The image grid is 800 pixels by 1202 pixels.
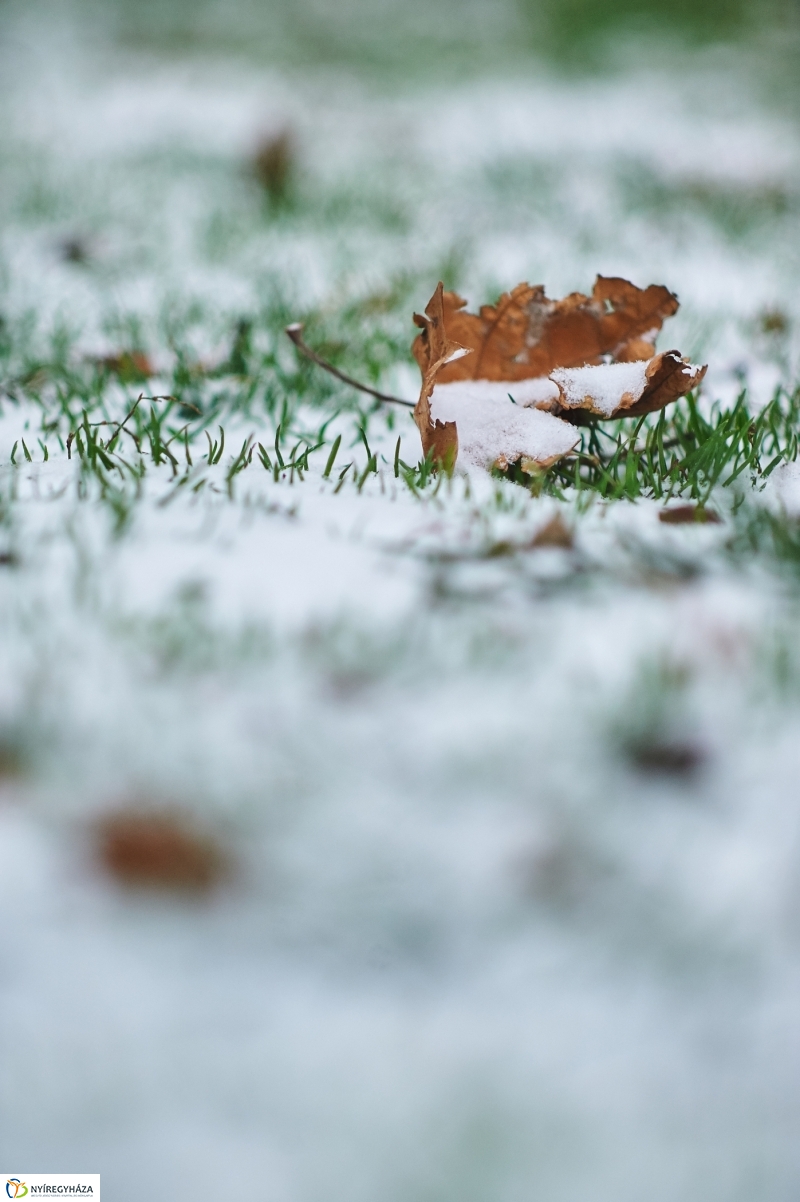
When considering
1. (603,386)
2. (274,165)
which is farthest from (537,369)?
(274,165)

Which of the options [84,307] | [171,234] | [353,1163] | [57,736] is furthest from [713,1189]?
[171,234]

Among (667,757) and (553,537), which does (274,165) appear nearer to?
(553,537)

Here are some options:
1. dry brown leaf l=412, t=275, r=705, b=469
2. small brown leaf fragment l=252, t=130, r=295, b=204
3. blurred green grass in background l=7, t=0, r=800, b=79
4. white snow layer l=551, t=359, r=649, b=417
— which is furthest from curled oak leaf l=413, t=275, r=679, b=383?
blurred green grass in background l=7, t=0, r=800, b=79

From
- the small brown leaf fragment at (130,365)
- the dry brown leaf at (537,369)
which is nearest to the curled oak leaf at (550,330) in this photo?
the dry brown leaf at (537,369)

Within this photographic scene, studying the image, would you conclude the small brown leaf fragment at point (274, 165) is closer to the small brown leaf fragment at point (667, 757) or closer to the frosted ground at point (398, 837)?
the frosted ground at point (398, 837)

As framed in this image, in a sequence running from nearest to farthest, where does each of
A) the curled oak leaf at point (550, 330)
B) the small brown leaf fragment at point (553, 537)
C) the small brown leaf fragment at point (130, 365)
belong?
the small brown leaf fragment at point (553, 537), the curled oak leaf at point (550, 330), the small brown leaf fragment at point (130, 365)
